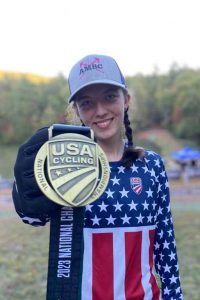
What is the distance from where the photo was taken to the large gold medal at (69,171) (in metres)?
0.86

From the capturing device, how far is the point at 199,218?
283 inches

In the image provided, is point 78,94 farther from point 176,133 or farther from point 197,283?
point 176,133

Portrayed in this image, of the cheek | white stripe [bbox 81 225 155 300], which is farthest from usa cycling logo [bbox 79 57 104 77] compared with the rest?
white stripe [bbox 81 225 155 300]

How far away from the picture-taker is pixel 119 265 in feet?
3.85

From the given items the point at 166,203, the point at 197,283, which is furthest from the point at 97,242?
the point at 197,283

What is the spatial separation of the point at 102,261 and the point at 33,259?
343cm

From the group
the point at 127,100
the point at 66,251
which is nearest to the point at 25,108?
the point at 127,100

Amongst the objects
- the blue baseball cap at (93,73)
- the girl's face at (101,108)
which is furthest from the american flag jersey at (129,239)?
the blue baseball cap at (93,73)

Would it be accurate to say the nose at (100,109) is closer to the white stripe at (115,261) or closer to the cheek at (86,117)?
the cheek at (86,117)

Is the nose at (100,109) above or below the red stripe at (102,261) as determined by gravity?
above

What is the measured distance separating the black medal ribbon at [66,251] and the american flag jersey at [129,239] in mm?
207

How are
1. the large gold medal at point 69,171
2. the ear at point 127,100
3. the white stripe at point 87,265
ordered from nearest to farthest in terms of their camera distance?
the large gold medal at point 69,171, the white stripe at point 87,265, the ear at point 127,100

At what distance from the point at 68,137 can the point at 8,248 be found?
14.7 ft

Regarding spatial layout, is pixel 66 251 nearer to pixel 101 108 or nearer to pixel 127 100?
pixel 101 108
